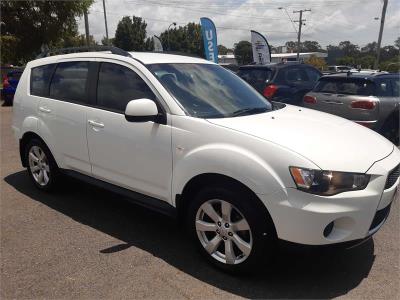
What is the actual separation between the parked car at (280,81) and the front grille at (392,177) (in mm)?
6307

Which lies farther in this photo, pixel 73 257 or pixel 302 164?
pixel 73 257

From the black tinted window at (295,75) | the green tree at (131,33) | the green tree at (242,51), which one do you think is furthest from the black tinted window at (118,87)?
the green tree at (242,51)

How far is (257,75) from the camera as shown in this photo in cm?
1022

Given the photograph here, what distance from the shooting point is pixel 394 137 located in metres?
8.34

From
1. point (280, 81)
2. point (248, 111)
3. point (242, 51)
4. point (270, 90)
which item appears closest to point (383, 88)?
point (270, 90)

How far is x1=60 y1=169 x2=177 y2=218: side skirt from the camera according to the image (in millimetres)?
3633

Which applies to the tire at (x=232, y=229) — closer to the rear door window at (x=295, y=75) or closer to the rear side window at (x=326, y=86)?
the rear side window at (x=326, y=86)

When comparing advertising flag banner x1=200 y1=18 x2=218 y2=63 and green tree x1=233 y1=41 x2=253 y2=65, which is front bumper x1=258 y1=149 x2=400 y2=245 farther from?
green tree x1=233 y1=41 x2=253 y2=65

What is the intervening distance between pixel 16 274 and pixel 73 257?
466mm

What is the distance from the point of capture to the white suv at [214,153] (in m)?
2.87

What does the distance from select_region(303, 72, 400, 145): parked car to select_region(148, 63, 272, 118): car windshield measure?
154 inches

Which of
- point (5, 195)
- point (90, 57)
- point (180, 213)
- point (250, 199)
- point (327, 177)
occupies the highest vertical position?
point (90, 57)

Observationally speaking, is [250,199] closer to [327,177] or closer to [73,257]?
[327,177]

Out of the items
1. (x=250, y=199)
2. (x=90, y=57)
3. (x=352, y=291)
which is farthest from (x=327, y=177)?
(x=90, y=57)
